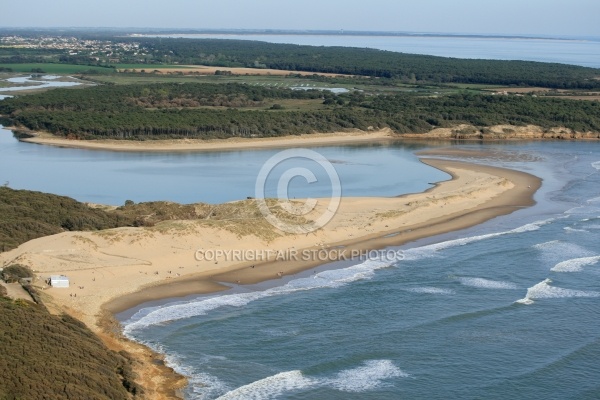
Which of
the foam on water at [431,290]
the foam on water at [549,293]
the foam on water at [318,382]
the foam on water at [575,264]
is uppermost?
the foam on water at [575,264]

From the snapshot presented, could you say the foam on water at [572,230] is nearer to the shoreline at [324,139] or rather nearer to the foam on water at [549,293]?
the foam on water at [549,293]

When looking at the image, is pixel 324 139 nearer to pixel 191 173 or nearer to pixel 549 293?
pixel 191 173

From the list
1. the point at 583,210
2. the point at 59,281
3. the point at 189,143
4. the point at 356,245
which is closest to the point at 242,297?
the point at 59,281

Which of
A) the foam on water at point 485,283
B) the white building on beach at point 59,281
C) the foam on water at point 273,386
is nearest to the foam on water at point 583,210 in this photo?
the foam on water at point 485,283

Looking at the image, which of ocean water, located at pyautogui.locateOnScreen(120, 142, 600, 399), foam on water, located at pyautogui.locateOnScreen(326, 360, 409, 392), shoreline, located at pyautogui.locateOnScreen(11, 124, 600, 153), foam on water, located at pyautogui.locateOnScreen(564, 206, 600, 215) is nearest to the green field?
shoreline, located at pyautogui.locateOnScreen(11, 124, 600, 153)

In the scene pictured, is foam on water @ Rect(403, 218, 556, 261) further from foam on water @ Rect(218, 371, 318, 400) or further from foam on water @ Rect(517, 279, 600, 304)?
foam on water @ Rect(218, 371, 318, 400)

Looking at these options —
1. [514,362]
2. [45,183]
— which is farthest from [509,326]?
[45,183]

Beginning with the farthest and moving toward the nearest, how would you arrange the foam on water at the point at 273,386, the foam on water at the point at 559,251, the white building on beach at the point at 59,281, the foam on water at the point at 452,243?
the foam on water at the point at 452,243 < the foam on water at the point at 559,251 < the white building on beach at the point at 59,281 < the foam on water at the point at 273,386
